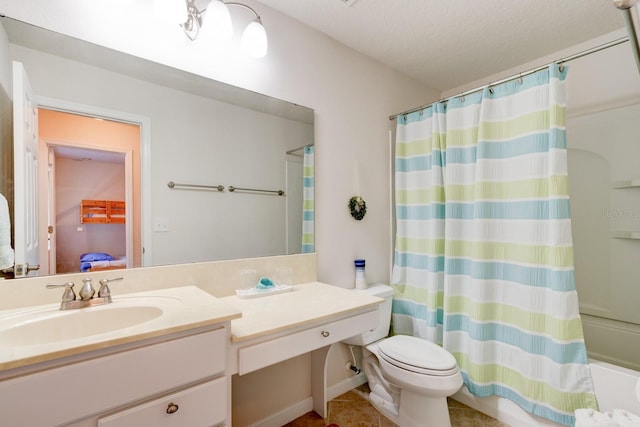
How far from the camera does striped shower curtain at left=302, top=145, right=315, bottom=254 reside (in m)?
1.83

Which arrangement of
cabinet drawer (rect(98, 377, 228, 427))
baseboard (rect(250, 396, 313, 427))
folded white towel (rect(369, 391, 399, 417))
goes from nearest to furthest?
cabinet drawer (rect(98, 377, 228, 427)) < baseboard (rect(250, 396, 313, 427)) < folded white towel (rect(369, 391, 399, 417))

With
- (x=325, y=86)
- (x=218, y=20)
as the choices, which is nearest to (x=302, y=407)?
(x=325, y=86)

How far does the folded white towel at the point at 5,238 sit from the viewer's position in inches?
39.1

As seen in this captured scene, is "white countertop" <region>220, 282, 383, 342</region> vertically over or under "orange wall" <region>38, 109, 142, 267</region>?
under

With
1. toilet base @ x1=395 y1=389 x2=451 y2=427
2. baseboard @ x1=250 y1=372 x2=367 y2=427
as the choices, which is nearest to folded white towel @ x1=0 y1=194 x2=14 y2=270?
baseboard @ x1=250 y1=372 x2=367 y2=427

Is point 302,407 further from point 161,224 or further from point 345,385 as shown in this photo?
point 161,224

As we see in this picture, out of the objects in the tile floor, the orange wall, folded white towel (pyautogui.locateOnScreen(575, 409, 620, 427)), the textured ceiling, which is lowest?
the tile floor

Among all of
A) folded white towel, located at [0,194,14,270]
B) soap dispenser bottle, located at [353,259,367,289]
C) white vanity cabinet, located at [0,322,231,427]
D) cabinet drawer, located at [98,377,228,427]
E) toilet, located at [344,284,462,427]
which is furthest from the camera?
soap dispenser bottle, located at [353,259,367,289]

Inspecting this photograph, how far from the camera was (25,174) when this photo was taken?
1059 mm

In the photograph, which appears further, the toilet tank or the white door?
the toilet tank

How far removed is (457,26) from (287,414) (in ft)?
8.33

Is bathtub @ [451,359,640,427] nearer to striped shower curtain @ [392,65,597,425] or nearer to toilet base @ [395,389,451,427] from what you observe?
striped shower curtain @ [392,65,597,425]

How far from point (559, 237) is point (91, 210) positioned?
2.11 m

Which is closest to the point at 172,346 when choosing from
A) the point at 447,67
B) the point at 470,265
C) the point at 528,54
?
the point at 470,265
